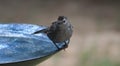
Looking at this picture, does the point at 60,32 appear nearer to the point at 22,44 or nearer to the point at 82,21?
the point at 22,44

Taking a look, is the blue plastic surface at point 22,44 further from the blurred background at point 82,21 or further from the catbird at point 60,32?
the blurred background at point 82,21

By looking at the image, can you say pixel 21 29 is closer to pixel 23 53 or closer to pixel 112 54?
pixel 23 53

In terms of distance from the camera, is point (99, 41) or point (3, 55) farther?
point (99, 41)

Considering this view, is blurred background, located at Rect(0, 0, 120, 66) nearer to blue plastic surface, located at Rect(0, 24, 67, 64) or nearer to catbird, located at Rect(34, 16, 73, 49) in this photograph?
blue plastic surface, located at Rect(0, 24, 67, 64)

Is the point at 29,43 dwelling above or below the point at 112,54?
above

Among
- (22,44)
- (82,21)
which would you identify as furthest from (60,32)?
(82,21)

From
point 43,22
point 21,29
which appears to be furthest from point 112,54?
point 21,29
